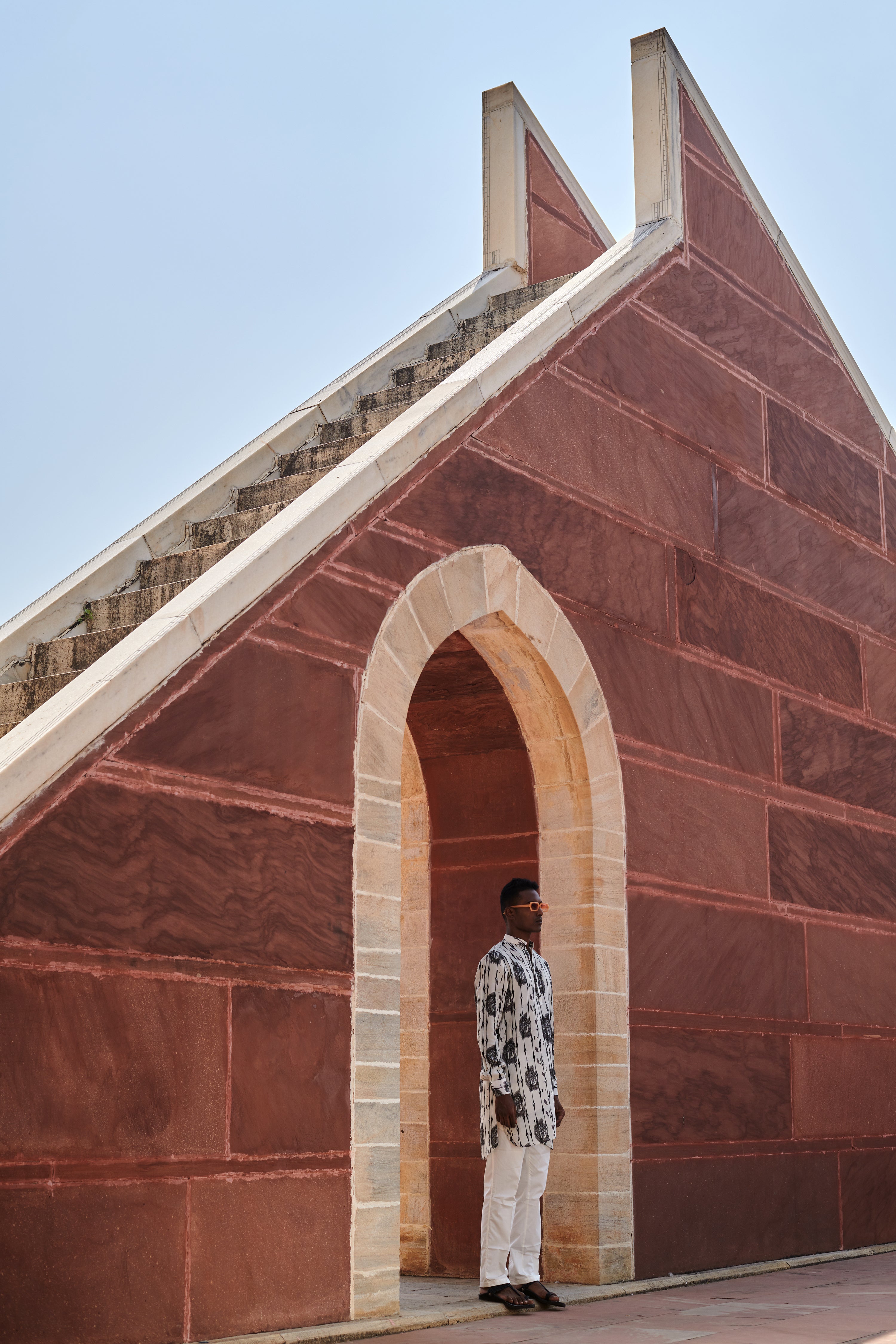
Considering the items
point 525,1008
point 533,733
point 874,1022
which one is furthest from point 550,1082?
point 874,1022

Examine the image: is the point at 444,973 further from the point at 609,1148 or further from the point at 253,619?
the point at 253,619

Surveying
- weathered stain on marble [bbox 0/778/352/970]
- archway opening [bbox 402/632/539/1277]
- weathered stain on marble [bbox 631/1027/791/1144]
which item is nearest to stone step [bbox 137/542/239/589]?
archway opening [bbox 402/632/539/1277]

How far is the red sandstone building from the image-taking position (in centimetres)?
505

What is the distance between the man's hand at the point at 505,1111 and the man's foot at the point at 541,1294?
2.22ft

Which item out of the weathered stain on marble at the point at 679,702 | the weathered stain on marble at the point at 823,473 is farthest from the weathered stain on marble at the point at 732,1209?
the weathered stain on marble at the point at 823,473

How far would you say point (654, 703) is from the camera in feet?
26.5

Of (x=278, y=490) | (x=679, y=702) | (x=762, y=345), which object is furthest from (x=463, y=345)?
(x=679, y=702)

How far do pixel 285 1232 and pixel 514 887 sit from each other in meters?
1.81

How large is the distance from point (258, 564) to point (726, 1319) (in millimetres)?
3527

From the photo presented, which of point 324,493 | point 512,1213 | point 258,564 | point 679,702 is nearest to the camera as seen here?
point 258,564

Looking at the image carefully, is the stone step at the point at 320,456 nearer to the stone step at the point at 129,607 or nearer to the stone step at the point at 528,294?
the stone step at the point at 129,607

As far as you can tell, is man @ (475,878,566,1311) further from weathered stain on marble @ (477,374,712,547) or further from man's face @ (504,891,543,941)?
weathered stain on marble @ (477,374,712,547)

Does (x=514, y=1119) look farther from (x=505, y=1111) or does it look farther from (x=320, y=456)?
(x=320, y=456)

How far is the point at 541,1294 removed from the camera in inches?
251
